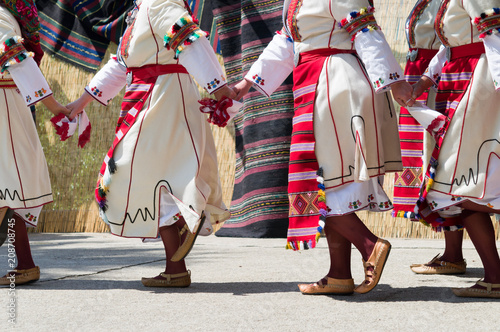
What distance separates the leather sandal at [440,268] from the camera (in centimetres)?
384

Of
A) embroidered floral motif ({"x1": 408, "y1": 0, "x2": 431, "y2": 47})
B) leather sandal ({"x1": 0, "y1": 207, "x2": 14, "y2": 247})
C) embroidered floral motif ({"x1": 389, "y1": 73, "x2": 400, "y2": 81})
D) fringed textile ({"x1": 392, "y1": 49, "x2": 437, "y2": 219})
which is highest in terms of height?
embroidered floral motif ({"x1": 408, "y1": 0, "x2": 431, "y2": 47})

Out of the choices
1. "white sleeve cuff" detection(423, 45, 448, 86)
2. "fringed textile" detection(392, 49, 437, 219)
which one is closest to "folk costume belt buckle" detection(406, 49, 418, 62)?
"fringed textile" detection(392, 49, 437, 219)

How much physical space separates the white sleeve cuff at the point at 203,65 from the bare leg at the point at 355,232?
0.80 metres

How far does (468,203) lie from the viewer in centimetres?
304

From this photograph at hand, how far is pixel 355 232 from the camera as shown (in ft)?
9.89

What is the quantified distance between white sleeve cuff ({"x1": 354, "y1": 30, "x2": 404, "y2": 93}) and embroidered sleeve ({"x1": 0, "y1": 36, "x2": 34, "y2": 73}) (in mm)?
1633

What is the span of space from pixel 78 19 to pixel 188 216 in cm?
440

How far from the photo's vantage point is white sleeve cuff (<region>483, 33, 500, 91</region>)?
2873 millimetres

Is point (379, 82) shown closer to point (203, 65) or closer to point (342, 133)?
point (342, 133)

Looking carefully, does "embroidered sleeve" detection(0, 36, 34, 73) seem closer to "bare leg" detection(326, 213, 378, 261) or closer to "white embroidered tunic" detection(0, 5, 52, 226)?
"white embroidered tunic" detection(0, 5, 52, 226)

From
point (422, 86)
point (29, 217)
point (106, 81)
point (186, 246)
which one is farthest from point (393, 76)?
point (29, 217)

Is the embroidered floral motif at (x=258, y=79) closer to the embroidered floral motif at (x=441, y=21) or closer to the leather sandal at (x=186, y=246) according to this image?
the leather sandal at (x=186, y=246)

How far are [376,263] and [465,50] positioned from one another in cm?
98

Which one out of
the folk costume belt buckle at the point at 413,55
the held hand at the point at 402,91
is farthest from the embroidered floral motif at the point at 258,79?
the folk costume belt buckle at the point at 413,55
